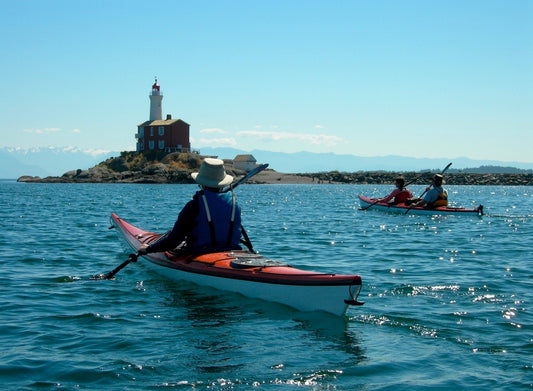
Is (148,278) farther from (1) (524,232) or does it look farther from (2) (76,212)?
(2) (76,212)

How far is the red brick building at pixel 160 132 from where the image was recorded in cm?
8150

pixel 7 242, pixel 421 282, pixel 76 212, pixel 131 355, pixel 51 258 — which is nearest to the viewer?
pixel 131 355

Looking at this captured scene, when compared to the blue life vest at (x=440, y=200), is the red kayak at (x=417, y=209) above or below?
below

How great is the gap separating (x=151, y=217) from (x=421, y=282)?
16.6 m

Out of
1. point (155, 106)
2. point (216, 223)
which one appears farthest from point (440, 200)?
point (155, 106)

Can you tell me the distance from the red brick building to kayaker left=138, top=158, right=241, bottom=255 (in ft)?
239

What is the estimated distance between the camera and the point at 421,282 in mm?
10445

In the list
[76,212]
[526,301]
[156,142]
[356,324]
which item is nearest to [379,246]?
[526,301]

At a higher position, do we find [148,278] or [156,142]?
[156,142]

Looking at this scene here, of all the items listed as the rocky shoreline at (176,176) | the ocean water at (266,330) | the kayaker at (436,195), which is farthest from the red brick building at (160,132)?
the ocean water at (266,330)

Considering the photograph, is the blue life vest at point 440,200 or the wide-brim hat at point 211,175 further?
the blue life vest at point 440,200

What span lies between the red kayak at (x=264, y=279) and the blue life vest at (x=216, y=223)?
0.76 ft

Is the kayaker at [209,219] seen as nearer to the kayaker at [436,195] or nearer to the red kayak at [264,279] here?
the red kayak at [264,279]

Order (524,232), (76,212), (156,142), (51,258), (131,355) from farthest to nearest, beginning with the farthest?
(156,142)
(76,212)
(524,232)
(51,258)
(131,355)
